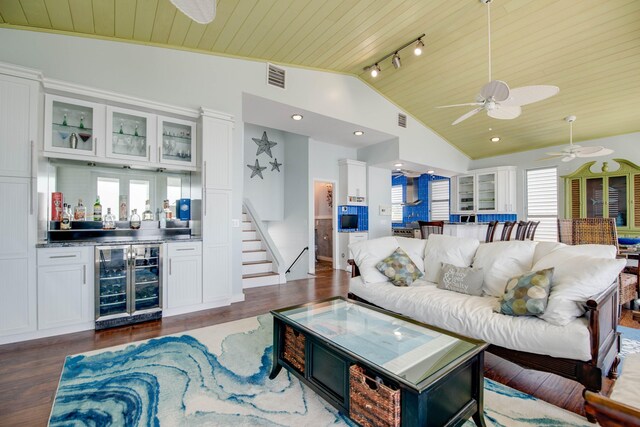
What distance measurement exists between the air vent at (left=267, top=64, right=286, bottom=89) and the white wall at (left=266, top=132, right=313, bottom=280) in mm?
2039

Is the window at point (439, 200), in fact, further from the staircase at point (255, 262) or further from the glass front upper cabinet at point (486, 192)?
the staircase at point (255, 262)

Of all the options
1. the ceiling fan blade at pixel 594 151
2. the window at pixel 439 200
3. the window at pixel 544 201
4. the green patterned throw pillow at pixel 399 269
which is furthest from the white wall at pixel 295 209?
the window at pixel 544 201

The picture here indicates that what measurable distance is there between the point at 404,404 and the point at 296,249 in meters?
5.57

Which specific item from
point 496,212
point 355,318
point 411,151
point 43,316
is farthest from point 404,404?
point 496,212

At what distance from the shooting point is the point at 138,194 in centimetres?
394

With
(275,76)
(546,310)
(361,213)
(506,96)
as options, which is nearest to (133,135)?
(275,76)

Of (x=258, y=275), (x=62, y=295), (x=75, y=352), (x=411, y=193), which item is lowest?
(x=75, y=352)

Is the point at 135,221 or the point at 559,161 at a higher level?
the point at 559,161

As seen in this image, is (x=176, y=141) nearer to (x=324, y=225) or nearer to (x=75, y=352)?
(x=75, y=352)

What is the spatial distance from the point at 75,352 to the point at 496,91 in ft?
15.4

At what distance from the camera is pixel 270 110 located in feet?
15.8

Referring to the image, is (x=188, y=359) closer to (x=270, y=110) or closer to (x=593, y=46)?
(x=270, y=110)

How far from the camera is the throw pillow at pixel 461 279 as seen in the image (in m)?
2.79

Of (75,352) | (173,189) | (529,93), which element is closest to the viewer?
(75,352)
